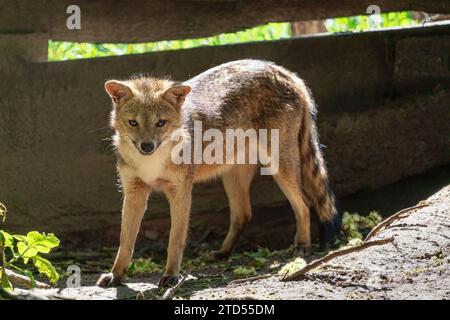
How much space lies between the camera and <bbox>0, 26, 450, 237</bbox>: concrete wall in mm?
8727

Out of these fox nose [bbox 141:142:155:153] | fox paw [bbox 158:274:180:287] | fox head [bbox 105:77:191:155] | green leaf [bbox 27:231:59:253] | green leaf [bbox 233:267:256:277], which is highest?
fox head [bbox 105:77:191:155]

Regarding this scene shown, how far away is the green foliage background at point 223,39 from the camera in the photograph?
10656 millimetres

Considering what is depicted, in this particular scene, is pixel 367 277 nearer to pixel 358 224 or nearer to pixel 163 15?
pixel 358 224

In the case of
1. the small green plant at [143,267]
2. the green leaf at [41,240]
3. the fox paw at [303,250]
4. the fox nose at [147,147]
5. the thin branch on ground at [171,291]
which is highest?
the fox nose at [147,147]

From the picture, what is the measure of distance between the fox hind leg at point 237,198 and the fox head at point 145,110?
4.79ft

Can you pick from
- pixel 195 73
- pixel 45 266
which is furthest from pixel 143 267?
pixel 45 266

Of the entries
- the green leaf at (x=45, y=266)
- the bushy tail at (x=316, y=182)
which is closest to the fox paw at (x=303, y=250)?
the bushy tail at (x=316, y=182)

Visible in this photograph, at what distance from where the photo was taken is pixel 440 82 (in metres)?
9.15

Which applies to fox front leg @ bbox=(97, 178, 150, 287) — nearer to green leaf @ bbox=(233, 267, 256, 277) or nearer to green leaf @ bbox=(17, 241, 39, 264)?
green leaf @ bbox=(233, 267, 256, 277)

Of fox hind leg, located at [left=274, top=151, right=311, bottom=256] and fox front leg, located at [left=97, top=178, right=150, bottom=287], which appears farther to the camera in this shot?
fox hind leg, located at [left=274, top=151, right=311, bottom=256]

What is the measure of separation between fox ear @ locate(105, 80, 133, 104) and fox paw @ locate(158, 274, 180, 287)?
139 centimetres

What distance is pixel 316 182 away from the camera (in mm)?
8617

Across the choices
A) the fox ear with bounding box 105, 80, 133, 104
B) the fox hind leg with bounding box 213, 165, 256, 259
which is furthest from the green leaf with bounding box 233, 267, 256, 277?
the fox ear with bounding box 105, 80, 133, 104

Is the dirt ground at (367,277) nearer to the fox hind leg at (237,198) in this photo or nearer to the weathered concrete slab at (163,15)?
the fox hind leg at (237,198)
